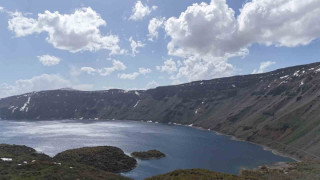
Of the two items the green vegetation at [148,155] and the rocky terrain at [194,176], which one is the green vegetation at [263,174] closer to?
the rocky terrain at [194,176]

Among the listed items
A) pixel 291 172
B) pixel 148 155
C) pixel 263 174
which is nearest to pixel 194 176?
pixel 263 174

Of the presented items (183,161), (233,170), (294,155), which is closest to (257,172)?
(233,170)

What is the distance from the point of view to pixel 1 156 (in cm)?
14212

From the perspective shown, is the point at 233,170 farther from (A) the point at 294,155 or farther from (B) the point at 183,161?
(A) the point at 294,155

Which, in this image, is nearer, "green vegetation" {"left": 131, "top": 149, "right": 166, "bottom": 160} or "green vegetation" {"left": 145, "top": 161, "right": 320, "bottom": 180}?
"green vegetation" {"left": 145, "top": 161, "right": 320, "bottom": 180}

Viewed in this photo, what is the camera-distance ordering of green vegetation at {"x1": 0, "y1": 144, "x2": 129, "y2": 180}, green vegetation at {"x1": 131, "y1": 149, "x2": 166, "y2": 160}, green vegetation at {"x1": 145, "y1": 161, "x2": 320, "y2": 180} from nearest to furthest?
1. green vegetation at {"x1": 0, "y1": 144, "x2": 129, "y2": 180}
2. green vegetation at {"x1": 145, "y1": 161, "x2": 320, "y2": 180}
3. green vegetation at {"x1": 131, "y1": 149, "x2": 166, "y2": 160}

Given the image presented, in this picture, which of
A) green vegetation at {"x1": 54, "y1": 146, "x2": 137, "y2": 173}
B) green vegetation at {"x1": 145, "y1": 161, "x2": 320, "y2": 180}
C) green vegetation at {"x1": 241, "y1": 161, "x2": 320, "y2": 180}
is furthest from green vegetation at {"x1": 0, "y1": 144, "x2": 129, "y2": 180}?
green vegetation at {"x1": 241, "y1": 161, "x2": 320, "y2": 180}

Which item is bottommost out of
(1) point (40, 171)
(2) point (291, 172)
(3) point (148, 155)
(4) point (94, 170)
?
(2) point (291, 172)

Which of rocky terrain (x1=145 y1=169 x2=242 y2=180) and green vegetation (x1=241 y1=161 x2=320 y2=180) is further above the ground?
rocky terrain (x1=145 y1=169 x2=242 y2=180)

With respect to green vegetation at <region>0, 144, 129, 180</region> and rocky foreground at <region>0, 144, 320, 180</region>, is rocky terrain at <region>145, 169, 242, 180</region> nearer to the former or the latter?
rocky foreground at <region>0, 144, 320, 180</region>

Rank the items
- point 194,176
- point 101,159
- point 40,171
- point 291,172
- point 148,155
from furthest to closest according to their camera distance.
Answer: point 148,155 < point 101,159 < point 291,172 < point 194,176 < point 40,171

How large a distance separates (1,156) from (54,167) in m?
31.5

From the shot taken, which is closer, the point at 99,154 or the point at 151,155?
the point at 99,154

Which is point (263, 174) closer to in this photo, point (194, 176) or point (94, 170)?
point (194, 176)
